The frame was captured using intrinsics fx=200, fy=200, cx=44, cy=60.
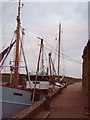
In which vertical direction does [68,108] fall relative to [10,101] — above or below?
above

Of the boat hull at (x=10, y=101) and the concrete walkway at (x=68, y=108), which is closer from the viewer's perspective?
the concrete walkway at (x=68, y=108)

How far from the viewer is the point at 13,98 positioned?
53.4ft

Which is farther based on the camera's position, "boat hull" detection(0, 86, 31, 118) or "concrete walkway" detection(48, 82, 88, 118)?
"boat hull" detection(0, 86, 31, 118)

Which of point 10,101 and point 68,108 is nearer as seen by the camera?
point 68,108

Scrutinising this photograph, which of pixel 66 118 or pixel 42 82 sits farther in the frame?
pixel 42 82

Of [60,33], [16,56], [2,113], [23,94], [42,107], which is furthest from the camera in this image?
[60,33]

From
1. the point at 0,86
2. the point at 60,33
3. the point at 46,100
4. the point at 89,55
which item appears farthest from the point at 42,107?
the point at 60,33

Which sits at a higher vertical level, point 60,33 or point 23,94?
point 60,33

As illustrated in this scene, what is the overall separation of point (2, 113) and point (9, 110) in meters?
0.62

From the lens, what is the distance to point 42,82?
22.0 metres

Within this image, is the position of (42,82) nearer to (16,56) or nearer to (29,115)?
(16,56)

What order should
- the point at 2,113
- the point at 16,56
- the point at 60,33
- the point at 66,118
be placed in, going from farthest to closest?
the point at 60,33, the point at 16,56, the point at 2,113, the point at 66,118

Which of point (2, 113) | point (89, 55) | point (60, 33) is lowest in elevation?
point (2, 113)

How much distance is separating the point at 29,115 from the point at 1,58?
14.1 meters
